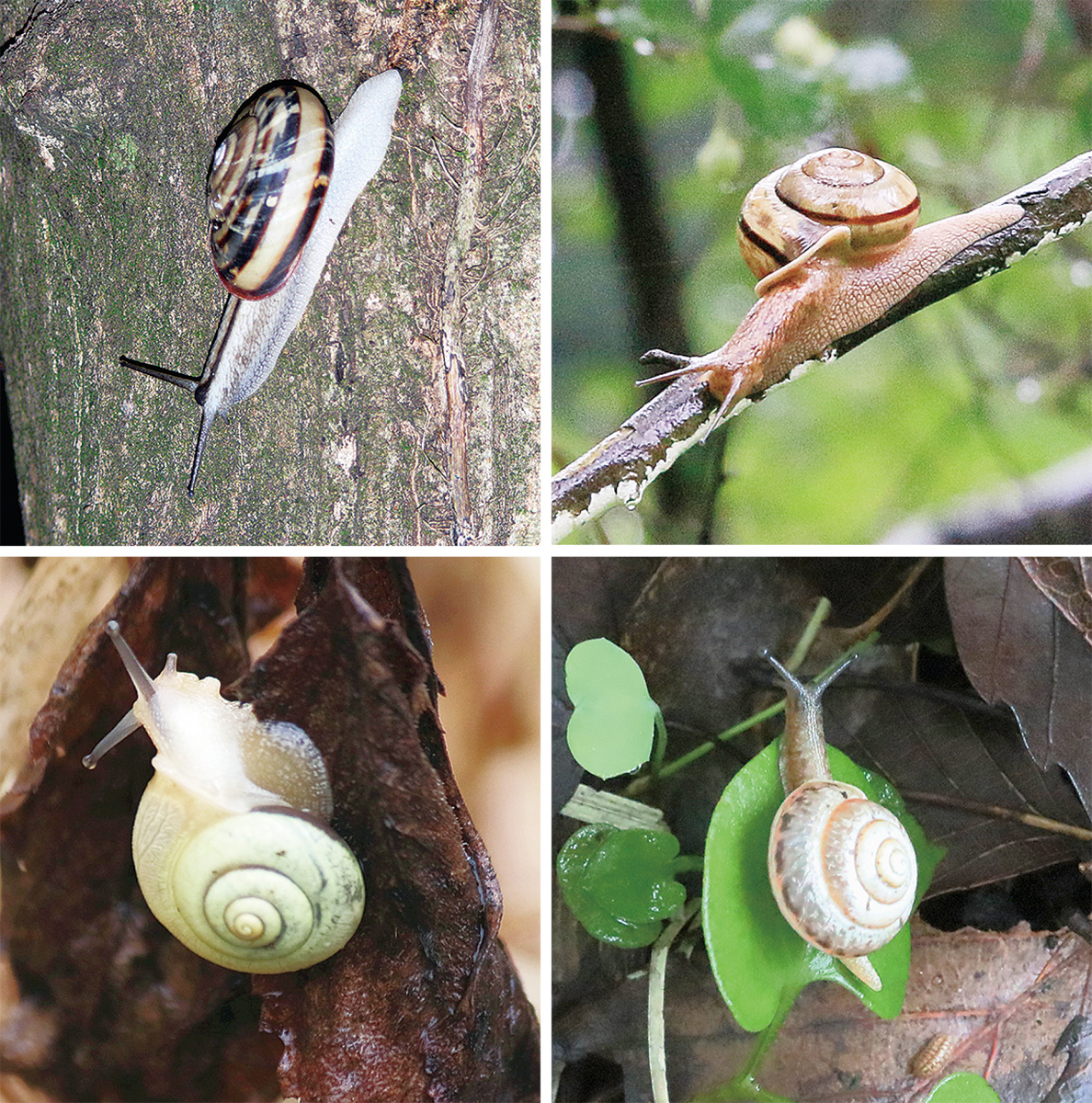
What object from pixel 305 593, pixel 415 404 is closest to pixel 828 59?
pixel 415 404

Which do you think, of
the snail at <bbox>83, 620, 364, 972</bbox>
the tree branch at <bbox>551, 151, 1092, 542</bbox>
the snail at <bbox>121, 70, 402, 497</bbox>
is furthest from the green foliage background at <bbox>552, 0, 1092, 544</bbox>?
the snail at <bbox>83, 620, 364, 972</bbox>

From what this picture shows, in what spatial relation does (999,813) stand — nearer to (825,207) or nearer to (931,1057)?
(931,1057)

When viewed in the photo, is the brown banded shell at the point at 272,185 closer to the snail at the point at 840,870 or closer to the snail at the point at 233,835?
the snail at the point at 233,835

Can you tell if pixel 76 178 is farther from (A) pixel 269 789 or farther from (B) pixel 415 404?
(A) pixel 269 789

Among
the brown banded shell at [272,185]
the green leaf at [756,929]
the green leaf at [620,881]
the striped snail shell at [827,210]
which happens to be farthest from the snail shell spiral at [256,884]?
the striped snail shell at [827,210]

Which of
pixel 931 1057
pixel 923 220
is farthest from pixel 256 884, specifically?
pixel 923 220

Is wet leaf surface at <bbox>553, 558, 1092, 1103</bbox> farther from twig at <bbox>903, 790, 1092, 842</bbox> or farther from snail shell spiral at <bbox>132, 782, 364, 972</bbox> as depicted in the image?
snail shell spiral at <bbox>132, 782, 364, 972</bbox>
